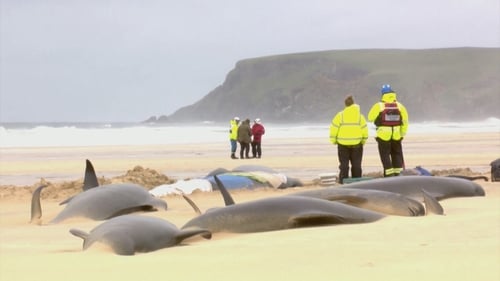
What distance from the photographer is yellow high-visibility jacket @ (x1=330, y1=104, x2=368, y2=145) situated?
1334 cm

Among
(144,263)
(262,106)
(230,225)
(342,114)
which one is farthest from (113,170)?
(262,106)

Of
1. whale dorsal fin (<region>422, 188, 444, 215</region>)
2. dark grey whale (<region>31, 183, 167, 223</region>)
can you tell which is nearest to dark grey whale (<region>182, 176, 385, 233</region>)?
whale dorsal fin (<region>422, 188, 444, 215</region>)

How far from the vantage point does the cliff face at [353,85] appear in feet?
474

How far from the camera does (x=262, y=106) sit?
564ft

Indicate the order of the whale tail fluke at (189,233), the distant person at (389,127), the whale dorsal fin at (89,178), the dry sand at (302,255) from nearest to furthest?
the dry sand at (302,255) → the whale tail fluke at (189,233) → the whale dorsal fin at (89,178) → the distant person at (389,127)

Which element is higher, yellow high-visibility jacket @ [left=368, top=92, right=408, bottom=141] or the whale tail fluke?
yellow high-visibility jacket @ [left=368, top=92, right=408, bottom=141]

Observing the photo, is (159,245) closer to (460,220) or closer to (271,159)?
(460,220)

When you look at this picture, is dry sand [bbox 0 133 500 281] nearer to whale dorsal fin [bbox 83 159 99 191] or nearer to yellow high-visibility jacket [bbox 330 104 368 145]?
whale dorsal fin [bbox 83 159 99 191]

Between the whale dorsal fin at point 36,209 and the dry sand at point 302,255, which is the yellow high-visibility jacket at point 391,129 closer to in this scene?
the dry sand at point 302,255

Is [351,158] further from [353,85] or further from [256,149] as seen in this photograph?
[353,85]

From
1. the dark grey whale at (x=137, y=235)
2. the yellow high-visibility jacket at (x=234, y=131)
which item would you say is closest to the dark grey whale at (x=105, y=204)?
the dark grey whale at (x=137, y=235)

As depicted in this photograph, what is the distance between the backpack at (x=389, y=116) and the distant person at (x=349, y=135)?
0.35 meters

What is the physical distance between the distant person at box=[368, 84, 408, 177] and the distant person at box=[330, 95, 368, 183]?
0.31 metres

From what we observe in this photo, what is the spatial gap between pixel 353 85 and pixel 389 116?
157223 mm
